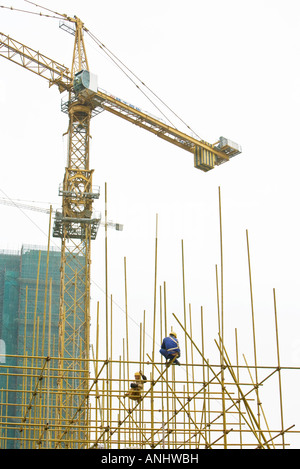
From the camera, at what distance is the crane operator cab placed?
134 ft

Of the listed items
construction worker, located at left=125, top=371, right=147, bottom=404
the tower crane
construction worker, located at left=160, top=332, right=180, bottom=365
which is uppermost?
the tower crane

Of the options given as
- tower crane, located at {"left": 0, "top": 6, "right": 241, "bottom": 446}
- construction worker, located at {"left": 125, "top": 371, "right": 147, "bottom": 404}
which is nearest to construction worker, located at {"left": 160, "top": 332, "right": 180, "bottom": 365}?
construction worker, located at {"left": 125, "top": 371, "right": 147, "bottom": 404}

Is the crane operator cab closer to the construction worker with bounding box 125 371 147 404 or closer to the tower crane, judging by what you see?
the tower crane

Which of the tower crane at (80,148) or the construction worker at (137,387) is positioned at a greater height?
the tower crane at (80,148)

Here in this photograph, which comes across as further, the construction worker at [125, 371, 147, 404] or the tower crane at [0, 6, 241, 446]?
the tower crane at [0, 6, 241, 446]

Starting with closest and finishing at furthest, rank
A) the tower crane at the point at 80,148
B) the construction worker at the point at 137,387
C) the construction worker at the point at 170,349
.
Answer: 1. the construction worker at the point at 170,349
2. the construction worker at the point at 137,387
3. the tower crane at the point at 80,148

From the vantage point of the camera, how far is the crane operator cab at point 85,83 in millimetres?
40750

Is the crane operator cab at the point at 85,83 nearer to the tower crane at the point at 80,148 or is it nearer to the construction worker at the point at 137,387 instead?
the tower crane at the point at 80,148

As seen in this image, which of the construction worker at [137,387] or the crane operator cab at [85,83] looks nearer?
the construction worker at [137,387]

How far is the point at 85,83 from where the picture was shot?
40750mm

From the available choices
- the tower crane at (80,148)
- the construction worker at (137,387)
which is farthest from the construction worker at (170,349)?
the tower crane at (80,148)

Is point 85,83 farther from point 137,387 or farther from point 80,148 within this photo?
point 137,387
